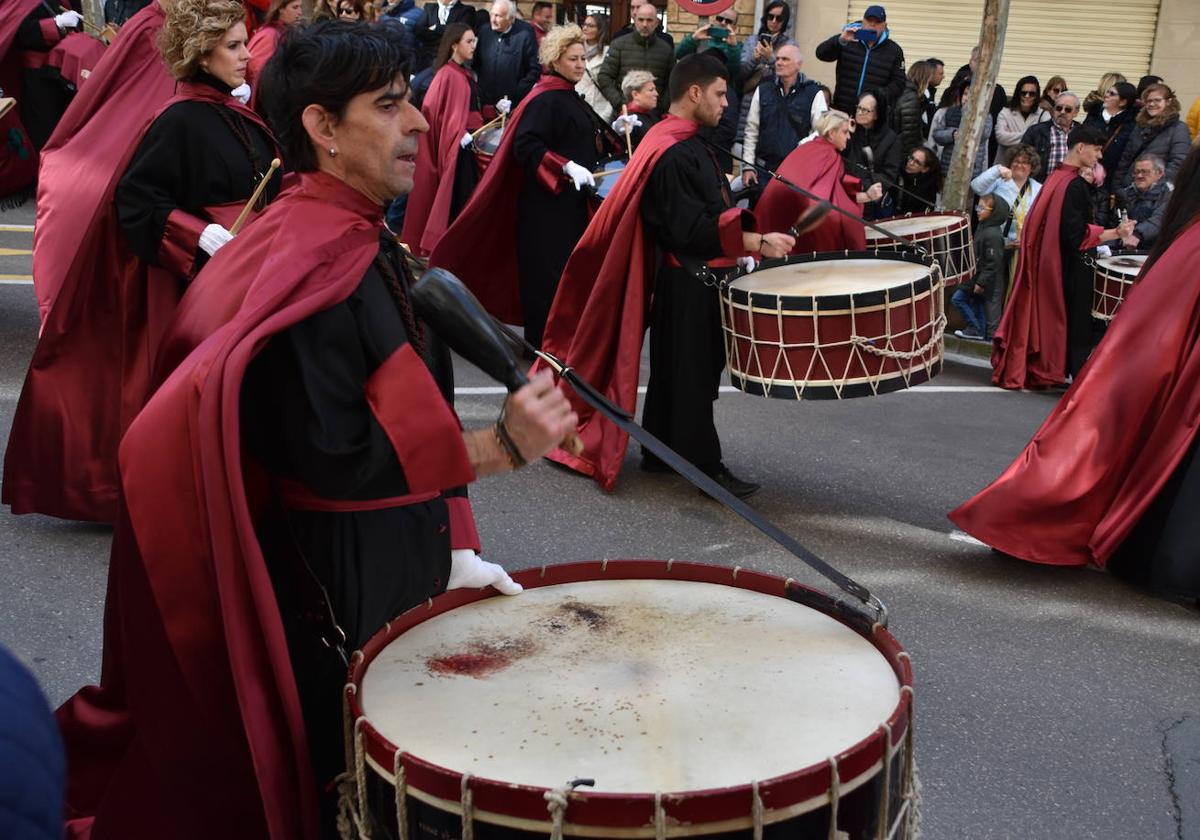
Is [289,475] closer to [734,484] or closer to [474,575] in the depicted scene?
[474,575]

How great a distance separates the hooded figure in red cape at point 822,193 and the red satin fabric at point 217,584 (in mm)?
5276

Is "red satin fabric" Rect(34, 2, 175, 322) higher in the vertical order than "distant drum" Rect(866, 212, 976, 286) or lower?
higher

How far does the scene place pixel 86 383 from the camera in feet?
16.0

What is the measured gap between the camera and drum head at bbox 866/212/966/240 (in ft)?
25.1

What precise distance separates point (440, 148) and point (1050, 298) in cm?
411

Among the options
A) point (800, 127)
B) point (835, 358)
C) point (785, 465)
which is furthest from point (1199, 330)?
point (800, 127)

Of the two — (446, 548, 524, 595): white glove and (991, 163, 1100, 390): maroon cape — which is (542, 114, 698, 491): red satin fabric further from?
(991, 163, 1100, 390): maroon cape

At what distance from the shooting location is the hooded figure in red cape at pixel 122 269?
4336mm

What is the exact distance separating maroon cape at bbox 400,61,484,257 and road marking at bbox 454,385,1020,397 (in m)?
1.91

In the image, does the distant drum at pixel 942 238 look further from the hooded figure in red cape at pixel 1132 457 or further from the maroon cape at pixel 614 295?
the hooded figure in red cape at pixel 1132 457

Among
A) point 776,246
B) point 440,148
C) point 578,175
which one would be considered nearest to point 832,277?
point 776,246

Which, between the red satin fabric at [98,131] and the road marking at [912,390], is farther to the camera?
the road marking at [912,390]

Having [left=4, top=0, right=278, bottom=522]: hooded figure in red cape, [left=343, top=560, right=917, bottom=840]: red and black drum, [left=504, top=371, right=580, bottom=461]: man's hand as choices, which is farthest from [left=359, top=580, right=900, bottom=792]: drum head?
[left=4, top=0, right=278, bottom=522]: hooded figure in red cape

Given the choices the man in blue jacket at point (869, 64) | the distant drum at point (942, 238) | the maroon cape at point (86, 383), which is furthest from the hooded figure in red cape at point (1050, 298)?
the maroon cape at point (86, 383)
